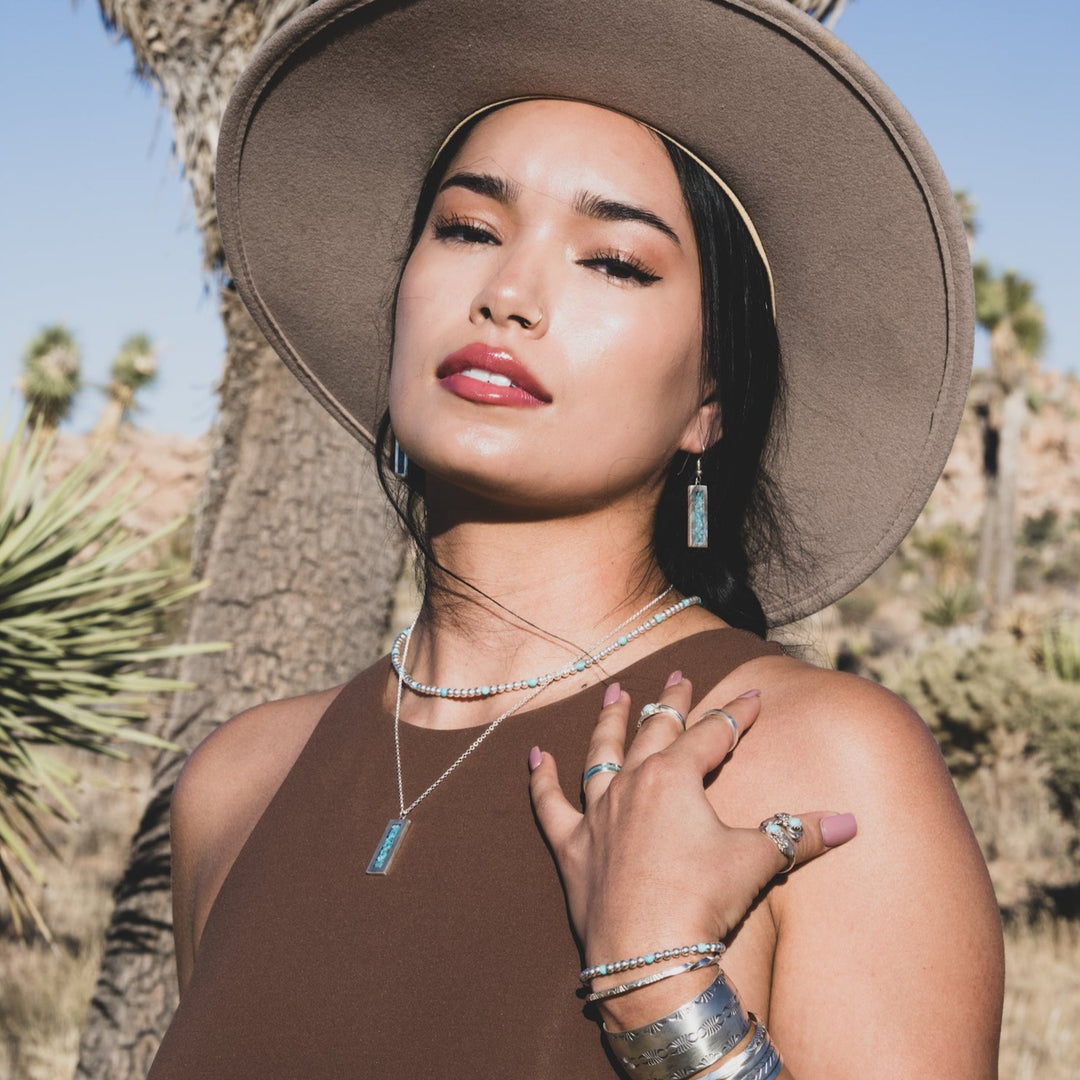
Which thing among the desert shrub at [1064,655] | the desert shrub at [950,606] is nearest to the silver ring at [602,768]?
the desert shrub at [1064,655]

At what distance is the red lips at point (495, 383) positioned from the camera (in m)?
1.86

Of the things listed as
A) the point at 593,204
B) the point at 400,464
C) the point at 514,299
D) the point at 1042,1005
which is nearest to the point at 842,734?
the point at 514,299

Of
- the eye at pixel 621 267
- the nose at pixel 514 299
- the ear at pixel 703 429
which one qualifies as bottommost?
the ear at pixel 703 429

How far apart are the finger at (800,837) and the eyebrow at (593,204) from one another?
3.09 ft

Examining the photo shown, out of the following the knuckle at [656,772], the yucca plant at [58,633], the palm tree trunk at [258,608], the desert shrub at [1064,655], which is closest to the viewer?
the knuckle at [656,772]

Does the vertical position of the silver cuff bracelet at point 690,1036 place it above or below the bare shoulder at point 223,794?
below

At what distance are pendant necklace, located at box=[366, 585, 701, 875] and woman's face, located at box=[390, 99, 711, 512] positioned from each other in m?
0.20

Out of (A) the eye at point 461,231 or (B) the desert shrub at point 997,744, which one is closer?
(A) the eye at point 461,231

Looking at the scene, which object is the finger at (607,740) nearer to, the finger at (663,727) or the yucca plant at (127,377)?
the finger at (663,727)

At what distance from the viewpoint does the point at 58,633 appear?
16.3ft

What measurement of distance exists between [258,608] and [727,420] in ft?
8.84

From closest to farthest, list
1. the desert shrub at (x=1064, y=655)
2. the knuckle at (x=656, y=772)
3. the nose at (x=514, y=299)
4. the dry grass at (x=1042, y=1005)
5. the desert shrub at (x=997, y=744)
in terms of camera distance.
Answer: the knuckle at (x=656, y=772), the nose at (x=514, y=299), the dry grass at (x=1042, y=1005), the desert shrub at (x=997, y=744), the desert shrub at (x=1064, y=655)

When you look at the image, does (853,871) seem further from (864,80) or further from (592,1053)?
(864,80)

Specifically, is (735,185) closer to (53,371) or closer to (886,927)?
(886,927)
